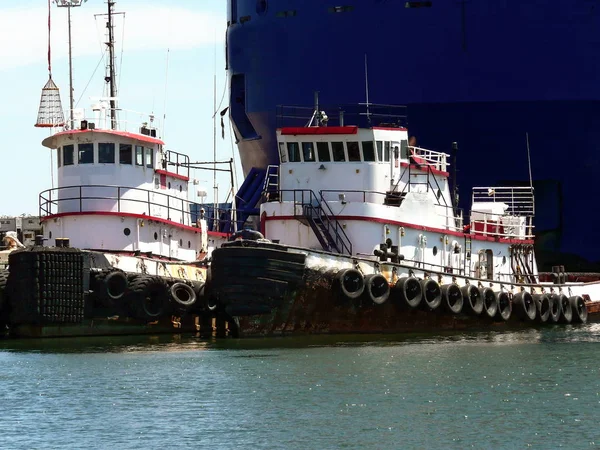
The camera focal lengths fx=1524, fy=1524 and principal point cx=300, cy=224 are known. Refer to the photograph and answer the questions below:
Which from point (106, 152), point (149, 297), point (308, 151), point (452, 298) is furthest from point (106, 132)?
point (452, 298)

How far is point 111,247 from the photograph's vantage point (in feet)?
102

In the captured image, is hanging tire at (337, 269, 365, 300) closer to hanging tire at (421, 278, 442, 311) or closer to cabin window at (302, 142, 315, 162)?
hanging tire at (421, 278, 442, 311)

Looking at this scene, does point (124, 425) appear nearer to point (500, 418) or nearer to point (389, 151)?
point (500, 418)

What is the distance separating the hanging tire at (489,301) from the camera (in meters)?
32.0

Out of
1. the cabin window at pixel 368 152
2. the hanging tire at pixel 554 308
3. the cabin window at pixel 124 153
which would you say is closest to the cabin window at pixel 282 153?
the cabin window at pixel 368 152

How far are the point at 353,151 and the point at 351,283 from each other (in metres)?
3.58

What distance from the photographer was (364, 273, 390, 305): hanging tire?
29.1 meters

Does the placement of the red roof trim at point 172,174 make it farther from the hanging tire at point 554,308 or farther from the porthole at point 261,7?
the porthole at point 261,7

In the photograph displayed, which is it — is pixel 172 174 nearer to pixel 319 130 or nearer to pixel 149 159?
pixel 149 159

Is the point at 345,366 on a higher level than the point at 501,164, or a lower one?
lower

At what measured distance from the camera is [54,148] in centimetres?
3306

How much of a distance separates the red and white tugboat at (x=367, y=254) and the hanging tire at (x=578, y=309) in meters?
0.42

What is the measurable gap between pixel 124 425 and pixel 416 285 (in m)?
11.1

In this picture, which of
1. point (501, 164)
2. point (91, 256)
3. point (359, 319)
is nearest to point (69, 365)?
point (91, 256)
